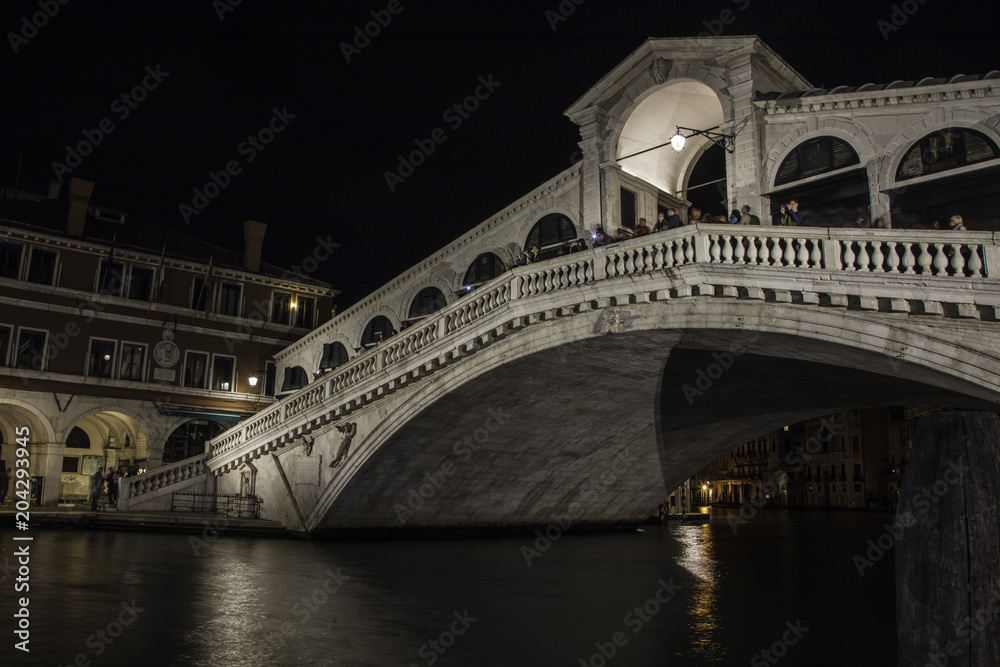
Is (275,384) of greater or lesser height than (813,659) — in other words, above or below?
above

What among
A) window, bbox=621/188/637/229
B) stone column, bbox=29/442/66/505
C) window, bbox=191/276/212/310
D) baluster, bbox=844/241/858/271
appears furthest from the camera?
window, bbox=191/276/212/310

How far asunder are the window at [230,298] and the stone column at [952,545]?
32.2 m

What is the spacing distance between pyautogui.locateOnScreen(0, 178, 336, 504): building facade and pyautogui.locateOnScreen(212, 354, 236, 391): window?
4cm

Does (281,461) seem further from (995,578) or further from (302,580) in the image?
(995,578)

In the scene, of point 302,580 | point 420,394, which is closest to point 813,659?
point 302,580

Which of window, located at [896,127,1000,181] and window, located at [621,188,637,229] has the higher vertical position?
window, located at [621,188,637,229]

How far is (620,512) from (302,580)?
19.5 meters

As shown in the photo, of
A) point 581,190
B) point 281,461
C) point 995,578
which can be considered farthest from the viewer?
A: point 281,461

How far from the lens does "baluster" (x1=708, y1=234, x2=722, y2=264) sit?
1370 centimetres

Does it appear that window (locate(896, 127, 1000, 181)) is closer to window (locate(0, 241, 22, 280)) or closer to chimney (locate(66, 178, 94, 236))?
chimney (locate(66, 178, 94, 236))

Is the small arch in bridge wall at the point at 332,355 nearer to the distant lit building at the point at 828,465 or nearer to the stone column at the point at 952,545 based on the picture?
the stone column at the point at 952,545

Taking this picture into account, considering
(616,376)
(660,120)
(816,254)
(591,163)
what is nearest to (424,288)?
(591,163)

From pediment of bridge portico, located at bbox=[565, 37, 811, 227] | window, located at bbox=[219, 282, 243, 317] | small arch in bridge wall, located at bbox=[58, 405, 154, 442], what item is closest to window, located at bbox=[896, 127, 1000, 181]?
pediment of bridge portico, located at bbox=[565, 37, 811, 227]

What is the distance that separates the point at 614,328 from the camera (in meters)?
15.5
